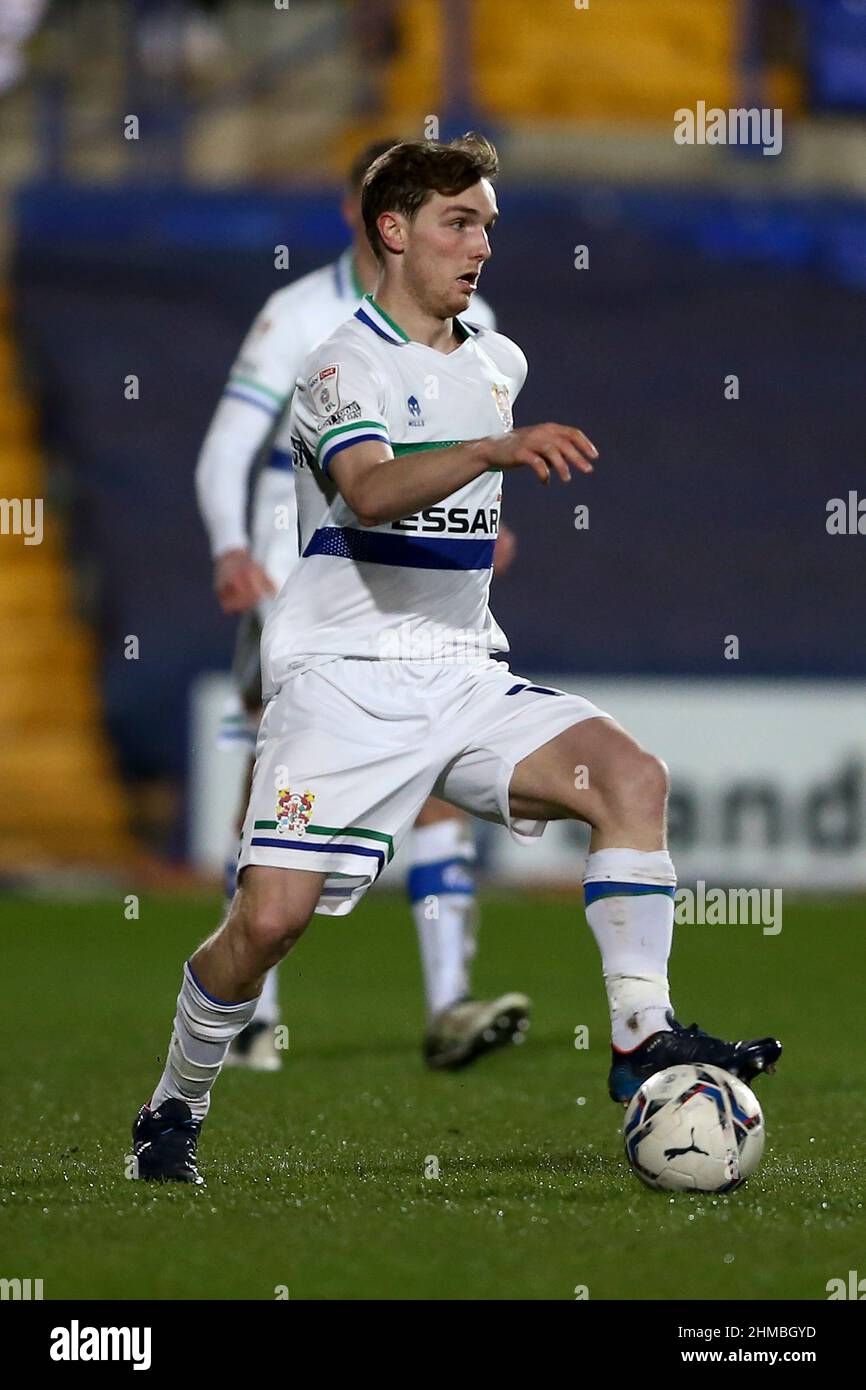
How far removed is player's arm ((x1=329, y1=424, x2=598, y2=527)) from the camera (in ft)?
12.1

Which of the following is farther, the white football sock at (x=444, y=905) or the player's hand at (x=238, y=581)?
the white football sock at (x=444, y=905)

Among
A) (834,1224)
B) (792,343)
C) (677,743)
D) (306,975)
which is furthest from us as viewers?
(792,343)

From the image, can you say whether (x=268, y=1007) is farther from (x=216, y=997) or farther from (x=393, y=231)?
(x=393, y=231)

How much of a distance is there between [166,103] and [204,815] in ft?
16.7

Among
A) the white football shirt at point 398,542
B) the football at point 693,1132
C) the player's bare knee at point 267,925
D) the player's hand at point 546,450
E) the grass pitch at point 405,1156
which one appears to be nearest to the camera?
the grass pitch at point 405,1156

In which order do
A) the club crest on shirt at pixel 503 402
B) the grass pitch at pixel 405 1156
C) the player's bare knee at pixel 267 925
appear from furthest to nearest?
the club crest on shirt at pixel 503 402 → the player's bare knee at pixel 267 925 → the grass pitch at pixel 405 1156

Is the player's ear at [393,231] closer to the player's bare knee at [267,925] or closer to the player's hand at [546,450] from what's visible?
the player's hand at [546,450]

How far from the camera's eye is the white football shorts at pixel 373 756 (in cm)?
409

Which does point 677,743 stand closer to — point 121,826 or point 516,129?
point 121,826

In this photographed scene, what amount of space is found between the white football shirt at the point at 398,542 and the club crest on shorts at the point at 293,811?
311 millimetres

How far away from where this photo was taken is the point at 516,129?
49.1 feet

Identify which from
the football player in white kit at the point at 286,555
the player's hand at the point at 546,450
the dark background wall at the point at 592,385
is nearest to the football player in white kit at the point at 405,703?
the player's hand at the point at 546,450

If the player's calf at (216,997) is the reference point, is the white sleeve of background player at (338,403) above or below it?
above
